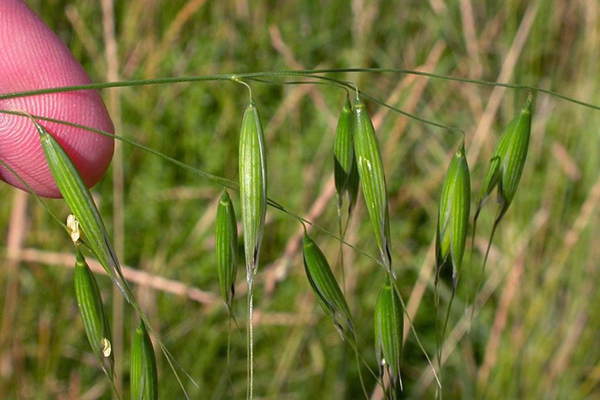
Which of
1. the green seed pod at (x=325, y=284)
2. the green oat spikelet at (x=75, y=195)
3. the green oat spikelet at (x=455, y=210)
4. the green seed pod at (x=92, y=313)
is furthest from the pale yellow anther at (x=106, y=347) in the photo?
the green oat spikelet at (x=455, y=210)

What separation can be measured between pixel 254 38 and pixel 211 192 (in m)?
0.60

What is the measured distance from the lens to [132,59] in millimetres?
2111

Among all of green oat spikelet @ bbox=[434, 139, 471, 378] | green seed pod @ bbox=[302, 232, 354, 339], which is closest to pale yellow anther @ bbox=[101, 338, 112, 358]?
green seed pod @ bbox=[302, 232, 354, 339]

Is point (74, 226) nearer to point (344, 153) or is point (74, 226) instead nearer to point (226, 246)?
point (226, 246)

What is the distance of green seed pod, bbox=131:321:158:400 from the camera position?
0.85m

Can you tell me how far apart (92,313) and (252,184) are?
0.24 meters

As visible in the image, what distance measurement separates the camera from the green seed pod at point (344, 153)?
2.80 feet

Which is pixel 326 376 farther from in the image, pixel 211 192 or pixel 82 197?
pixel 82 197

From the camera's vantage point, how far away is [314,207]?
4.89 ft

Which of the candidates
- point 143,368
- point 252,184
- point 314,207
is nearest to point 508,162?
point 252,184

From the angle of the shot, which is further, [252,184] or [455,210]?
[455,210]

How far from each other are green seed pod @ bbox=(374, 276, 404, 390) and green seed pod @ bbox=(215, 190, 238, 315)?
0.18m

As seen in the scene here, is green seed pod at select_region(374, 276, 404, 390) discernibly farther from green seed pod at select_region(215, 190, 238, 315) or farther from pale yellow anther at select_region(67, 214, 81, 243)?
pale yellow anther at select_region(67, 214, 81, 243)

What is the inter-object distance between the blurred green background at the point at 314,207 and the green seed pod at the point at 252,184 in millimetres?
534
